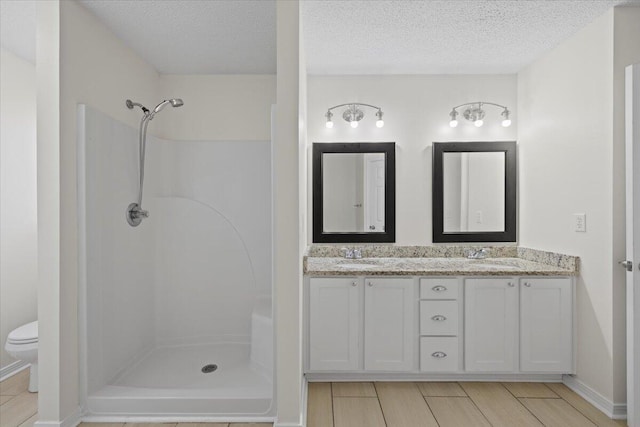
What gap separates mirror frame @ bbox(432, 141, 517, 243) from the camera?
11.5 ft

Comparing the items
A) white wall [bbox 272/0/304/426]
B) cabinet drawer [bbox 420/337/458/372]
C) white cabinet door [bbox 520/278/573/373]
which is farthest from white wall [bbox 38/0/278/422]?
white cabinet door [bbox 520/278/573/373]

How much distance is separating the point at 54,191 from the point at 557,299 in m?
3.17

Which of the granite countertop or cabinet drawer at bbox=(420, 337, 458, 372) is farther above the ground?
the granite countertop

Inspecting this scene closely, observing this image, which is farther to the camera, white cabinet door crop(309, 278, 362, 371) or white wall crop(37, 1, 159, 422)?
white cabinet door crop(309, 278, 362, 371)

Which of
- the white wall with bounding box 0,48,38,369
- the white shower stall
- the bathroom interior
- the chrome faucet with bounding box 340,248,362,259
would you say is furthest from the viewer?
the chrome faucet with bounding box 340,248,362,259

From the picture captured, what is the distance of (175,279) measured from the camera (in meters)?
3.52

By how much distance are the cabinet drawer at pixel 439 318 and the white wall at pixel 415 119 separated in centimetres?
78

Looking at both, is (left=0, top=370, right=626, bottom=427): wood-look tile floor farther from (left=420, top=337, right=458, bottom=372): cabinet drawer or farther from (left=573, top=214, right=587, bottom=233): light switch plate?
(left=573, top=214, right=587, bottom=233): light switch plate

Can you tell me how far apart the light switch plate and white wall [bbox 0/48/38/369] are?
13.3ft

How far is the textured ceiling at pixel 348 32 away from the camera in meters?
2.42

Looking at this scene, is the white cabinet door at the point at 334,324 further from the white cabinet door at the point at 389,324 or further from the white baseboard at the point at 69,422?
the white baseboard at the point at 69,422

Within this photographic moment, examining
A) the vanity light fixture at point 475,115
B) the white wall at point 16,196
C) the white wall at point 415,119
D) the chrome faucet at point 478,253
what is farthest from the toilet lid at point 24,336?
the vanity light fixture at point 475,115

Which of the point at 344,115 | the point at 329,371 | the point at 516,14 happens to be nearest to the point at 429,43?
the point at 516,14

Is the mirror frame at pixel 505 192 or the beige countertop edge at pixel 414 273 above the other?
the mirror frame at pixel 505 192
